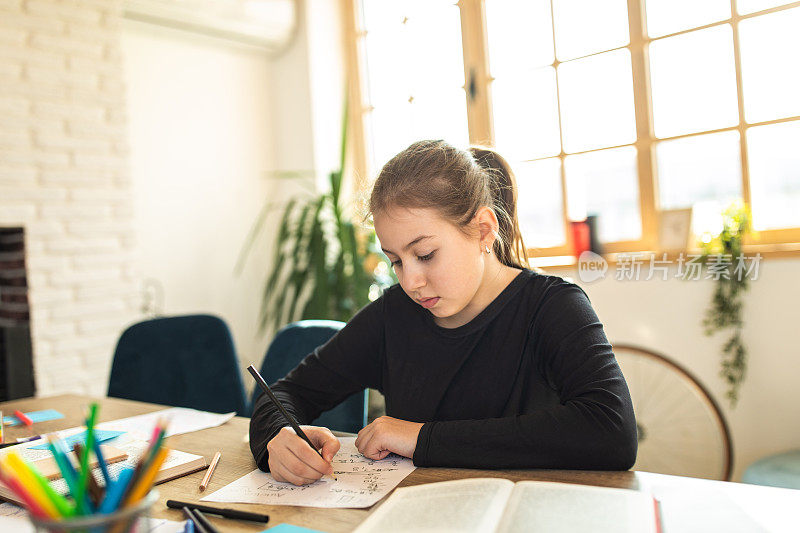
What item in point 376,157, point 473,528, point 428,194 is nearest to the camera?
point 473,528

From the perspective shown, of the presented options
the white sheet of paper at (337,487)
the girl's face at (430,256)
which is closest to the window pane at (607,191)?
the girl's face at (430,256)

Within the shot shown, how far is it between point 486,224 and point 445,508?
622mm

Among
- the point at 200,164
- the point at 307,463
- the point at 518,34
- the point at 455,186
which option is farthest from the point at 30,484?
the point at 200,164

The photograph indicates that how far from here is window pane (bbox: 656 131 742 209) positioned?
2629 millimetres

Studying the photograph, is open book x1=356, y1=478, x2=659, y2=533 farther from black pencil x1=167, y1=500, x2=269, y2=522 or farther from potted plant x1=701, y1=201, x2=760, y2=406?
potted plant x1=701, y1=201, x2=760, y2=406

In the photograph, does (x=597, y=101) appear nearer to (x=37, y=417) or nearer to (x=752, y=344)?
(x=752, y=344)

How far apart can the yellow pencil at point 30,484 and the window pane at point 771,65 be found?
2737 mm

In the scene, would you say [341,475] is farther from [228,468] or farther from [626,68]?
[626,68]

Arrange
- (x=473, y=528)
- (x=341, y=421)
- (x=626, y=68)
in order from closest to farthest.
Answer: (x=473, y=528) → (x=341, y=421) → (x=626, y=68)

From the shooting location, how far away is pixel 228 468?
106 centimetres

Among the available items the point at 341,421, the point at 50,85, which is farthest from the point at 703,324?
the point at 50,85

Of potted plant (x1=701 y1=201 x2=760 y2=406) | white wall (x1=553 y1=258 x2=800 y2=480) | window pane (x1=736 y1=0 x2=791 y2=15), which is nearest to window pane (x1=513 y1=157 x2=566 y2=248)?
white wall (x1=553 y1=258 x2=800 y2=480)

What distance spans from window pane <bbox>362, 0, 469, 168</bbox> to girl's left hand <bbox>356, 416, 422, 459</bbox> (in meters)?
2.60

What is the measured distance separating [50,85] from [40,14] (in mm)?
310
